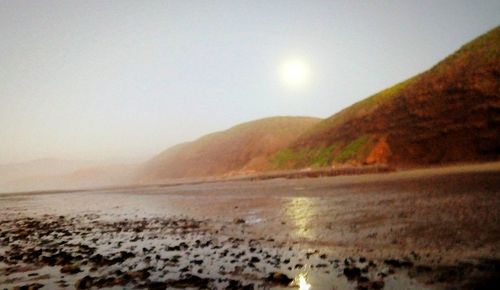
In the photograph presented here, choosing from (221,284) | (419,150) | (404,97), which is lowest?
(221,284)

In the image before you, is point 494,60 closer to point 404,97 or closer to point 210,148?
point 404,97

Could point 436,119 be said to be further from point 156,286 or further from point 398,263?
point 156,286

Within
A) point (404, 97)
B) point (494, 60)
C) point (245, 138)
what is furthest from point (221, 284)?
point (245, 138)

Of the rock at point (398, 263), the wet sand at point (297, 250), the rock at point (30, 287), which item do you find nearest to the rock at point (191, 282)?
the wet sand at point (297, 250)

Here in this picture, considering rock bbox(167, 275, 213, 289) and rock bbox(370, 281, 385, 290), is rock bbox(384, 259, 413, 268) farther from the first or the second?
rock bbox(167, 275, 213, 289)

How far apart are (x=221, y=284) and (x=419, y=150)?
46.9m

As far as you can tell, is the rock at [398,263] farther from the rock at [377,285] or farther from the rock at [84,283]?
the rock at [84,283]

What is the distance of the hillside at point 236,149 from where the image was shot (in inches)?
4597

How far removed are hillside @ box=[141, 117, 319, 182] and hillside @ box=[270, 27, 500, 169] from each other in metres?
36.7

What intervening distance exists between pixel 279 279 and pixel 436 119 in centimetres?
4931

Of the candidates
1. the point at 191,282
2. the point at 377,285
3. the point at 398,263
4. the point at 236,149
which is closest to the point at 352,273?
the point at 377,285

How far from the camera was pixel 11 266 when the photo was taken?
1329 cm

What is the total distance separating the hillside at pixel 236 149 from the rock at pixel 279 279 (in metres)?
84.3

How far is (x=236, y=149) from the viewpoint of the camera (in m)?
130
